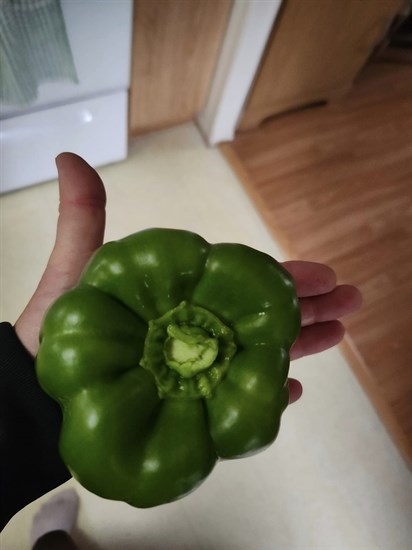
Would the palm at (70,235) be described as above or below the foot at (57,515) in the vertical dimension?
above

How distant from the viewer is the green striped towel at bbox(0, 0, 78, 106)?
1.09 m

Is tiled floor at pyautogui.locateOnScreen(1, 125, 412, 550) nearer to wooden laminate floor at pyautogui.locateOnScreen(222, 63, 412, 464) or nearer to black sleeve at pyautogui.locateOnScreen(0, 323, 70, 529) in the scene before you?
wooden laminate floor at pyautogui.locateOnScreen(222, 63, 412, 464)

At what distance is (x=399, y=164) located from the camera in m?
2.07

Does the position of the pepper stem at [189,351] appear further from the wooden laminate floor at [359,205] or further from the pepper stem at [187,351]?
the wooden laminate floor at [359,205]

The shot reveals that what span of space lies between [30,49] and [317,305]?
0.94 metres

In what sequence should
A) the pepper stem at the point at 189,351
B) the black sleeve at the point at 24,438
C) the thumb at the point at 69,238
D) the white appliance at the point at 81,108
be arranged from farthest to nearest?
1. the white appliance at the point at 81,108
2. the thumb at the point at 69,238
3. the black sleeve at the point at 24,438
4. the pepper stem at the point at 189,351

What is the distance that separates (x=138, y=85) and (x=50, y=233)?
56 cm

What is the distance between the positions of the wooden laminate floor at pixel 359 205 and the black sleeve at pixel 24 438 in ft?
3.71

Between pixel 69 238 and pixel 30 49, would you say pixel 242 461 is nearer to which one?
pixel 69 238

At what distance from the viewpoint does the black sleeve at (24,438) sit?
810 millimetres

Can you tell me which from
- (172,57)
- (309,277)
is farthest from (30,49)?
(309,277)

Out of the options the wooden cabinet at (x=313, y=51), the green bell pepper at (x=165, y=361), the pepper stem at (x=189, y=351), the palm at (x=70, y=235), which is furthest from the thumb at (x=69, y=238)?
the wooden cabinet at (x=313, y=51)

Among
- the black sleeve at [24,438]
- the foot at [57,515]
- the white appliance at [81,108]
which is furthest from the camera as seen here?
the foot at [57,515]

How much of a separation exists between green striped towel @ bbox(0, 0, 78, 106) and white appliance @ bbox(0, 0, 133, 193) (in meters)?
0.02
